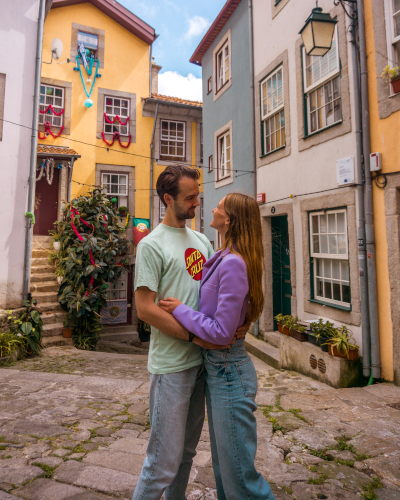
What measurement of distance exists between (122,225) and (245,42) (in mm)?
7702

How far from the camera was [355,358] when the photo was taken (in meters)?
4.89

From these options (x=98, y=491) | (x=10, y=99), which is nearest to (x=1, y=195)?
(x=10, y=99)

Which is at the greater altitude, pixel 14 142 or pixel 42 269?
pixel 14 142

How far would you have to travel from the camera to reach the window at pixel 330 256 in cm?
559

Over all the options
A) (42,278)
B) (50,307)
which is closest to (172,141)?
(42,278)

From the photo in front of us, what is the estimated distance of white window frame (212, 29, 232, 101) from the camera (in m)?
9.88

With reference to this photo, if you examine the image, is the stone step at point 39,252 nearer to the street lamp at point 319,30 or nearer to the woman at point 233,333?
the street lamp at point 319,30

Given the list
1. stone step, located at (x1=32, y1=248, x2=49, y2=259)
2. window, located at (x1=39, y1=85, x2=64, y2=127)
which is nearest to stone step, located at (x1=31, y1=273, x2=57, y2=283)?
stone step, located at (x1=32, y1=248, x2=49, y2=259)

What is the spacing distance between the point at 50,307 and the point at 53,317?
26 cm

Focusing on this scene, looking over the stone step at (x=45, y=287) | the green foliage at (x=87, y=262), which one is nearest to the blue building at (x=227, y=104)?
the green foliage at (x=87, y=262)

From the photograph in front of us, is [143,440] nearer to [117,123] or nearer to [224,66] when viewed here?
[224,66]

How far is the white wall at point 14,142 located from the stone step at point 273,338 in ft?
16.8

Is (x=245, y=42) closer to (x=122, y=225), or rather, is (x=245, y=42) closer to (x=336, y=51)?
(x=336, y=51)

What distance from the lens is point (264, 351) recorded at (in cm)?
704
